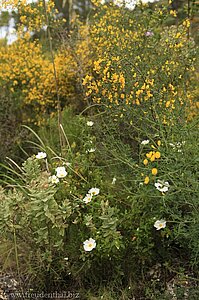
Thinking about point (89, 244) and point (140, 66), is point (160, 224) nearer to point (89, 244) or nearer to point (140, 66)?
point (89, 244)

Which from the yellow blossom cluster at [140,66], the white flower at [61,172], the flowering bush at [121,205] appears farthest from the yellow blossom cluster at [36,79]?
the white flower at [61,172]

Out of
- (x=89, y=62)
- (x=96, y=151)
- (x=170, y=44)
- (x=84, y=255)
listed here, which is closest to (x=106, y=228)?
(x=84, y=255)

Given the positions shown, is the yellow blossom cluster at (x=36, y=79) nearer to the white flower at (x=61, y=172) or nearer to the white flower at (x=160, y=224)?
the white flower at (x=61, y=172)

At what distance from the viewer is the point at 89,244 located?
8.41ft

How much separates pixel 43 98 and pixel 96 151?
174 cm

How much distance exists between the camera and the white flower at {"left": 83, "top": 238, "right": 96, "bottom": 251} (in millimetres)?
2537

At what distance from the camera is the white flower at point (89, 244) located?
8.32 feet

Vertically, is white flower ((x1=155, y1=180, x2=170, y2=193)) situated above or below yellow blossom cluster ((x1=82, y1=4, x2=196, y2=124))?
below

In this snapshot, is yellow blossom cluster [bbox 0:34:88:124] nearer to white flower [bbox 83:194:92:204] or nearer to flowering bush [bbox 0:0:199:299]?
flowering bush [bbox 0:0:199:299]

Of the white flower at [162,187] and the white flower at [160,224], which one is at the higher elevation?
Result: the white flower at [162,187]

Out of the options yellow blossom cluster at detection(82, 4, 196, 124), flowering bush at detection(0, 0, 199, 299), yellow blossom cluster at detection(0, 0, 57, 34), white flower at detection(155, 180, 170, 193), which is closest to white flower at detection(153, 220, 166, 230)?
flowering bush at detection(0, 0, 199, 299)

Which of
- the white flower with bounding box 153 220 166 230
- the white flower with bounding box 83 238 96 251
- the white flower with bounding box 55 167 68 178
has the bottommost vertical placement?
the white flower with bounding box 83 238 96 251

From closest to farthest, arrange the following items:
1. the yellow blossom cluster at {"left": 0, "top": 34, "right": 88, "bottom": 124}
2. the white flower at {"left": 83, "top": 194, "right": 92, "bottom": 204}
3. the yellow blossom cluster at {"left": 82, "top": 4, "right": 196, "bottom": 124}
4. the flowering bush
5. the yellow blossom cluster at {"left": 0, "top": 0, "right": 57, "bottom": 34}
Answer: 1. the flowering bush
2. the white flower at {"left": 83, "top": 194, "right": 92, "bottom": 204}
3. the yellow blossom cluster at {"left": 82, "top": 4, "right": 196, "bottom": 124}
4. the yellow blossom cluster at {"left": 0, "top": 0, "right": 57, "bottom": 34}
5. the yellow blossom cluster at {"left": 0, "top": 34, "right": 88, "bottom": 124}

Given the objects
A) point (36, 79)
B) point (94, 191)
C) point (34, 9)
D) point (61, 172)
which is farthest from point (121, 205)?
point (36, 79)
